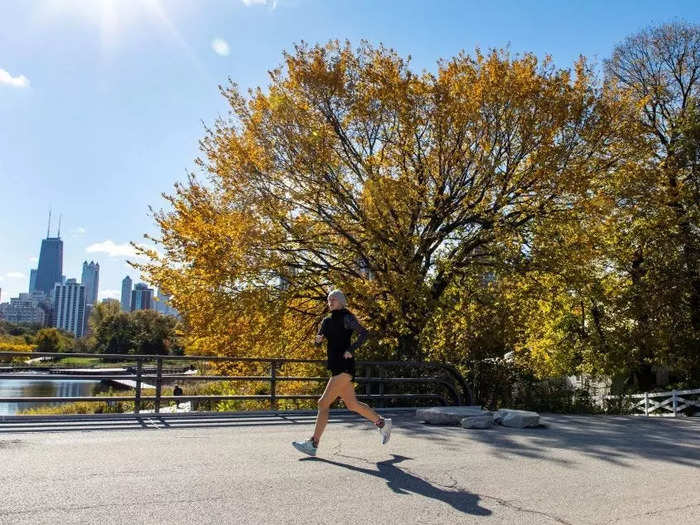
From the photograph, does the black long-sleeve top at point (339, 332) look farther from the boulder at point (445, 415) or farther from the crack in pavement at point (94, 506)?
the boulder at point (445, 415)

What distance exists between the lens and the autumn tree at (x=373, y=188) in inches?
644

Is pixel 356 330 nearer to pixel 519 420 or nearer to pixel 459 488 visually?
pixel 459 488

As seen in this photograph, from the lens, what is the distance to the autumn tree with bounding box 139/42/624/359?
16359 mm

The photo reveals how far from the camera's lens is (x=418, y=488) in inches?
219

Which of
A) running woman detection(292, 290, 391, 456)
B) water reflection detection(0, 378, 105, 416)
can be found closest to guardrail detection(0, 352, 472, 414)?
running woman detection(292, 290, 391, 456)

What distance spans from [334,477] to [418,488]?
33.4 inches

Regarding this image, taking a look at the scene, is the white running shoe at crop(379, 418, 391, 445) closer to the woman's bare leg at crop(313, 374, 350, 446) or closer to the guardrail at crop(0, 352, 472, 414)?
the woman's bare leg at crop(313, 374, 350, 446)

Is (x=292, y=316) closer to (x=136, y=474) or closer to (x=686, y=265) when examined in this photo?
(x=136, y=474)

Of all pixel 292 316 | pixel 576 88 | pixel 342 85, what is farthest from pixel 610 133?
pixel 292 316

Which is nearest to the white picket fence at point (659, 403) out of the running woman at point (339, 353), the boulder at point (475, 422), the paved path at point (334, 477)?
the paved path at point (334, 477)

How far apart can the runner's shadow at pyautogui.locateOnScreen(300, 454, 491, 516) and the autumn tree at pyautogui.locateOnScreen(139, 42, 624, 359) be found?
31.1 feet

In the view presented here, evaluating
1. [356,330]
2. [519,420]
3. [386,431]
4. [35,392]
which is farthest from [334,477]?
[35,392]

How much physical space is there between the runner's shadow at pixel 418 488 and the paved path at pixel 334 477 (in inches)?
0.4

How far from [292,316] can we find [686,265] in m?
16.3
